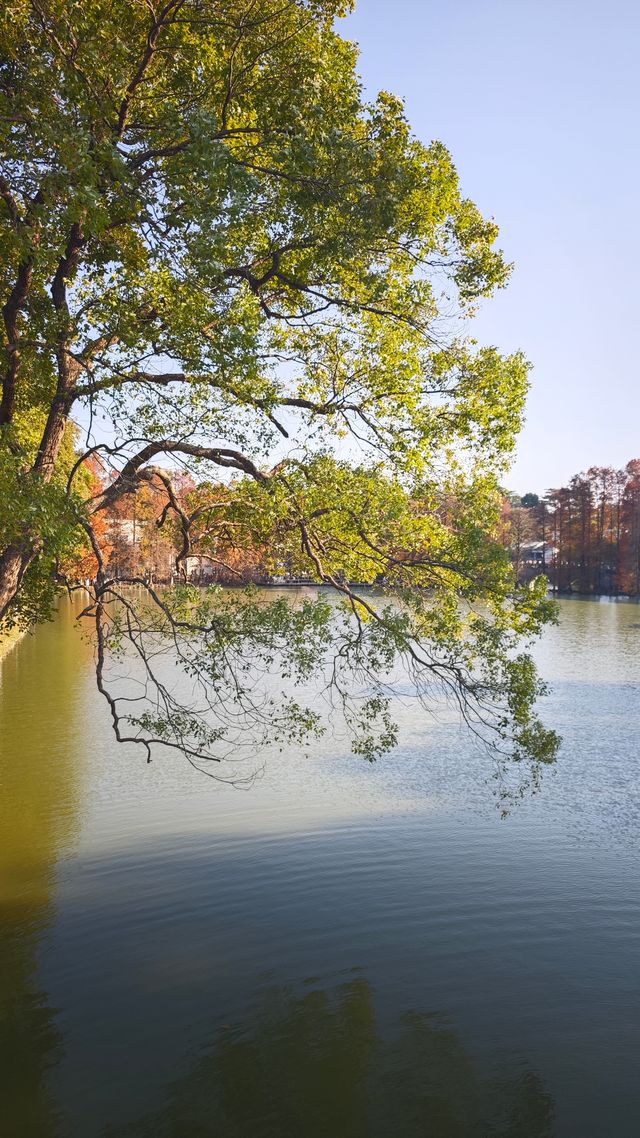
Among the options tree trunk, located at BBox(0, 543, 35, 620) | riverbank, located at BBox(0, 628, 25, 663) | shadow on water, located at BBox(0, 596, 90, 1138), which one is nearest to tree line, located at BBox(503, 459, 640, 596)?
riverbank, located at BBox(0, 628, 25, 663)

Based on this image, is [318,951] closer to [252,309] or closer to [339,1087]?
[339,1087]

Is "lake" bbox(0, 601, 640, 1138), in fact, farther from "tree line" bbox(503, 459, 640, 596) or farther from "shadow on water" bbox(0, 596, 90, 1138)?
"tree line" bbox(503, 459, 640, 596)

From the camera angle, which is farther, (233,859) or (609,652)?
(609,652)

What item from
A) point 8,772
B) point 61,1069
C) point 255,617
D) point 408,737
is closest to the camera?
point 61,1069

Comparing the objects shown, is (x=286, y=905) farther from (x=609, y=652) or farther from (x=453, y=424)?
(x=609, y=652)

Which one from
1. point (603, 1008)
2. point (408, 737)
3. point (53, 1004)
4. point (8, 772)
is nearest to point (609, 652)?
point (408, 737)

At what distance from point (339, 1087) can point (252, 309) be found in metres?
6.83

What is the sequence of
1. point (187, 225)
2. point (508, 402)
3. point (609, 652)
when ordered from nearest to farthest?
point (187, 225) → point (508, 402) → point (609, 652)

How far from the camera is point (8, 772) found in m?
15.8

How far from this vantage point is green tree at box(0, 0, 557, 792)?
7.59 meters

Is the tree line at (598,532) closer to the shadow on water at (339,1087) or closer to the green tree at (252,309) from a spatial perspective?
the green tree at (252,309)

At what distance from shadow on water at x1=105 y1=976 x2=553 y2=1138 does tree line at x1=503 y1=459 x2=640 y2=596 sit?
6271 centimetres

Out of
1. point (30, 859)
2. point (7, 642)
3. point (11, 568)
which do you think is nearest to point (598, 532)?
point (7, 642)

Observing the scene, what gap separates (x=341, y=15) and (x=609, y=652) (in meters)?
27.8
